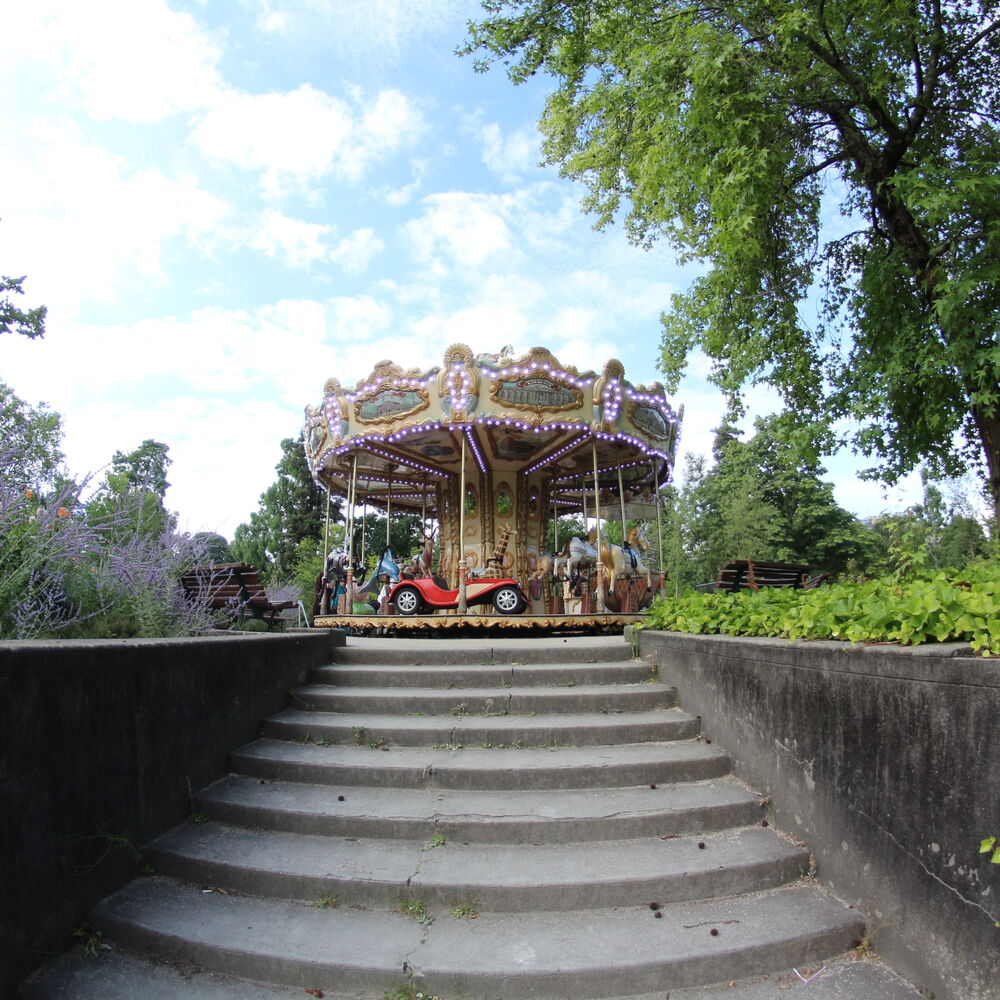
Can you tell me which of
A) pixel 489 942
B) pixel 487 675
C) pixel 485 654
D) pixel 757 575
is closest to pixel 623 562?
pixel 757 575

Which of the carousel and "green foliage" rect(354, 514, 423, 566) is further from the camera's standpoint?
"green foliage" rect(354, 514, 423, 566)

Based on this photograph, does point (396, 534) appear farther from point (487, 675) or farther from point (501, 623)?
point (487, 675)

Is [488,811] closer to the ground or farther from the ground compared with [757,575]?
closer to the ground

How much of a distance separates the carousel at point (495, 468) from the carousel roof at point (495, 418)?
26 mm

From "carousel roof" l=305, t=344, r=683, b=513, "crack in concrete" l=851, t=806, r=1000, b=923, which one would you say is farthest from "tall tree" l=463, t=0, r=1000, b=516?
"crack in concrete" l=851, t=806, r=1000, b=923

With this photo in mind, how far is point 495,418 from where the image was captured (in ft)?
39.3

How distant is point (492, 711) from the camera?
4820 millimetres

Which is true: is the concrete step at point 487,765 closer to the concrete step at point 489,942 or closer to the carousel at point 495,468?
the concrete step at point 489,942

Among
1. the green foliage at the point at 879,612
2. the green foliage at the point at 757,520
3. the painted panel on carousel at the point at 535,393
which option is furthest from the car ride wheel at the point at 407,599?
the green foliage at the point at 757,520

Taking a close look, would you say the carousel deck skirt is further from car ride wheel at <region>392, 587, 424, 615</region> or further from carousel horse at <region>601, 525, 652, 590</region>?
carousel horse at <region>601, 525, 652, 590</region>

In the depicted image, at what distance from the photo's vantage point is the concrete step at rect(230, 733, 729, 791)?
3.88m

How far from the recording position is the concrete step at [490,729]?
437 cm

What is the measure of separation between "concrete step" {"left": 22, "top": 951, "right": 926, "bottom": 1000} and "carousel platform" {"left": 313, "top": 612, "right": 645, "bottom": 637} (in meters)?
7.14

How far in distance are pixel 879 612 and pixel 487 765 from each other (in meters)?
2.28
